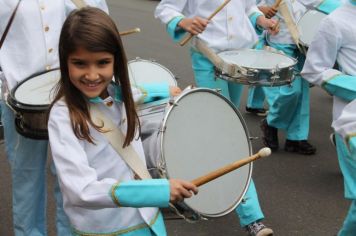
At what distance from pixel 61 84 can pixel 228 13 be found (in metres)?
1.74

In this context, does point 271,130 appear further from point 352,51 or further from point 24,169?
point 24,169

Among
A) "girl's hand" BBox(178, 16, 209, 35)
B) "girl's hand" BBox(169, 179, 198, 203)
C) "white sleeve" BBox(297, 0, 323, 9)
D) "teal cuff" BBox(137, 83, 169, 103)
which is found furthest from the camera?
"white sleeve" BBox(297, 0, 323, 9)

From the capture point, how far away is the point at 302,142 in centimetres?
464

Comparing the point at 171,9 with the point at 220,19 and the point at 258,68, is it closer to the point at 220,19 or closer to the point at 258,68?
the point at 220,19

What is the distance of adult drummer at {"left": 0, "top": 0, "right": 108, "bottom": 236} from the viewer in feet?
8.73

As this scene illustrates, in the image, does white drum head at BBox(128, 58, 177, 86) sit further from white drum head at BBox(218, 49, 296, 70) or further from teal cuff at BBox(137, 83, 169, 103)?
teal cuff at BBox(137, 83, 169, 103)

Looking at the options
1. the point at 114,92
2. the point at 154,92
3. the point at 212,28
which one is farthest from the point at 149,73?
the point at 114,92

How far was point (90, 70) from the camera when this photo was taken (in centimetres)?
185

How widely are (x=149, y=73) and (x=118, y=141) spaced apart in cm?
124

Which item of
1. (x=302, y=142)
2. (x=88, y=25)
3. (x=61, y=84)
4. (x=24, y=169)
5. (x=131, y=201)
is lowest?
(x=302, y=142)

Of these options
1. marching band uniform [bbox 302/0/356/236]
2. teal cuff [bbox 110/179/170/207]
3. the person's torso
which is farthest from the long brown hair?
marching band uniform [bbox 302/0/356/236]

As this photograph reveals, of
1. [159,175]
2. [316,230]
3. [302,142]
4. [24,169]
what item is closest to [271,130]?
[302,142]

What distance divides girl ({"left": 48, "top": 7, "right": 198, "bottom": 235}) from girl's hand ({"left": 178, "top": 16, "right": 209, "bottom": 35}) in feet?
4.49

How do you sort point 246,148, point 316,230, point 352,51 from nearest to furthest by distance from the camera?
point 246,148
point 352,51
point 316,230
